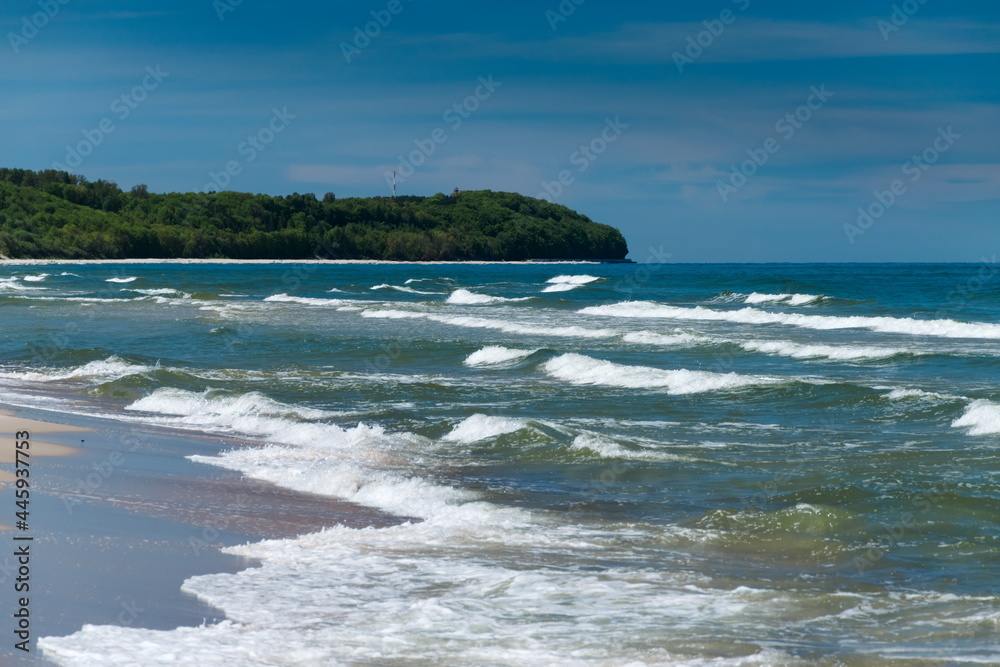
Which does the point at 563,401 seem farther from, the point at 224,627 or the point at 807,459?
the point at 224,627

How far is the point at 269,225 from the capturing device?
15388 cm

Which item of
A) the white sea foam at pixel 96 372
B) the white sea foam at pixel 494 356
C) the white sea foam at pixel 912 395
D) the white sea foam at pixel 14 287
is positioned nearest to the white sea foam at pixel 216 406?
the white sea foam at pixel 96 372

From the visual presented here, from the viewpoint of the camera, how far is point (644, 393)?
17.1 metres

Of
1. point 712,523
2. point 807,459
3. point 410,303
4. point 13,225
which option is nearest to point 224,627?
point 712,523

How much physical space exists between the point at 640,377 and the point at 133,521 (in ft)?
40.3

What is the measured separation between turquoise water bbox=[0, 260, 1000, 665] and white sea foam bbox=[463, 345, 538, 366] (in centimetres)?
8

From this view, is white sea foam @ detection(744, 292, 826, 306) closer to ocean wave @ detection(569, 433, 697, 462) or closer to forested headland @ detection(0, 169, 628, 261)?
ocean wave @ detection(569, 433, 697, 462)

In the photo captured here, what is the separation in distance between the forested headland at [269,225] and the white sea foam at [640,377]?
4104 inches

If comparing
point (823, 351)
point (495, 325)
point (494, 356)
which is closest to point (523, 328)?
point (495, 325)

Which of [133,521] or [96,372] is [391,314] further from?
[133,521]

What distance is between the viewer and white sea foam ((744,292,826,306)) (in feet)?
150

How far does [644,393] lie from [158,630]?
12463 mm

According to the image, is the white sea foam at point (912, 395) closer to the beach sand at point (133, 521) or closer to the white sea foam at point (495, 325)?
the beach sand at point (133, 521)

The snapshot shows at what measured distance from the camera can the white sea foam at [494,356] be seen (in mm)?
22250
